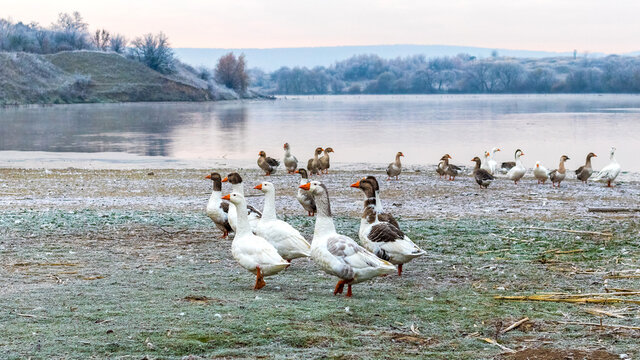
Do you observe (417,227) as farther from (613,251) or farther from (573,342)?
(573,342)

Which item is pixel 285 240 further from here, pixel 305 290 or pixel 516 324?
pixel 516 324

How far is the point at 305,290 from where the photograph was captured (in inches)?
365

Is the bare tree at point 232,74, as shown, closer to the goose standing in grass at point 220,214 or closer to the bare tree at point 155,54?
the bare tree at point 155,54

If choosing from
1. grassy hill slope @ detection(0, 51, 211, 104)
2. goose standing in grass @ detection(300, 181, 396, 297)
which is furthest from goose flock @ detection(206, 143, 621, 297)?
grassy hill slope @ detection(0, 51, 211, 104)

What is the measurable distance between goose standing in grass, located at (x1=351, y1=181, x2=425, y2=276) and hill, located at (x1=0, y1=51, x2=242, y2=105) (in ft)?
366

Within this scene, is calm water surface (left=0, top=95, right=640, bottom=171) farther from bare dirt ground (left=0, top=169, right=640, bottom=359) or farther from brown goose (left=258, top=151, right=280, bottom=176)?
bare dirt ground (left=0, top=169, right=640, bottom=359)

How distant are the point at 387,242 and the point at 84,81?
133554 millimetres

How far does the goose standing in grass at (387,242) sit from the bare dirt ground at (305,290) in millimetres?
355

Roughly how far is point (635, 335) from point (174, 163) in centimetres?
2721

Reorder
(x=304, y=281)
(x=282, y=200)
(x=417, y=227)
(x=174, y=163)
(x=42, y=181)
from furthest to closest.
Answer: (x=174, y=163) < (x=42, y=181) < (x=282, y=200) < (x=417, y=227) < (x=304, y=281)

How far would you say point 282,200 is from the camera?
63.6 ft

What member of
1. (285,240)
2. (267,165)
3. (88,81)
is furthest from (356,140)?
(88,81)

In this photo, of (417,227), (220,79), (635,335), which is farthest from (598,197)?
(220,79)

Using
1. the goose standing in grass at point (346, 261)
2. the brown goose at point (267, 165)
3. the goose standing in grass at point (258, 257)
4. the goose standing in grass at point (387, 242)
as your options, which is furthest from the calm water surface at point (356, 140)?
the goose standing in grass at point (346, 261)
